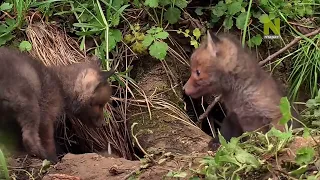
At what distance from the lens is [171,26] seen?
6.73 meters

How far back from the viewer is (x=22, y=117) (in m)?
5.04

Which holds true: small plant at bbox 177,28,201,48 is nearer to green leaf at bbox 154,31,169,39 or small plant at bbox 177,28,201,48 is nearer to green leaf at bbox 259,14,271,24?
green leaf at bbox 154,31,169,39

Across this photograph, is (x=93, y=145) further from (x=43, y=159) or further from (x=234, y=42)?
(x=234, y=42)

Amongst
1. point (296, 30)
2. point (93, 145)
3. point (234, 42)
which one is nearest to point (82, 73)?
point (93, 145)

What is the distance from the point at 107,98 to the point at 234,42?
3.85 ft

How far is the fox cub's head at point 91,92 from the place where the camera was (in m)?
5.68

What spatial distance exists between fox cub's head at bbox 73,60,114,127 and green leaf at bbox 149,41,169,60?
602 mm

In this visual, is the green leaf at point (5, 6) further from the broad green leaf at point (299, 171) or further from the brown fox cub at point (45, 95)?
the broad green leaf at point (299, 171)

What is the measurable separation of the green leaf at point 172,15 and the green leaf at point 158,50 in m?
0.42

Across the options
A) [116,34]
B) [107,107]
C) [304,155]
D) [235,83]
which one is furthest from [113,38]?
[304,155]

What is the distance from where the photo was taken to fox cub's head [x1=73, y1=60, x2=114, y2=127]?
5684 millimetres

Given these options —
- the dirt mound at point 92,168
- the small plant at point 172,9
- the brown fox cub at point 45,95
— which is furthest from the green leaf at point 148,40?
the dirt mound at point 92,168

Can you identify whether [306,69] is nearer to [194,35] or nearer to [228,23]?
[228,23]

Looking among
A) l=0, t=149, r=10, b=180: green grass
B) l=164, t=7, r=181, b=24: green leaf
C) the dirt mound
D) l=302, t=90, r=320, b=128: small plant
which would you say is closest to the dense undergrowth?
l=164, t=7, r=181, b=24: green leaf
